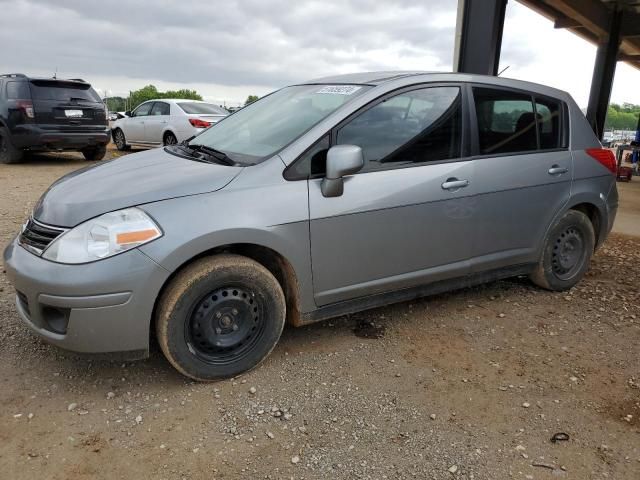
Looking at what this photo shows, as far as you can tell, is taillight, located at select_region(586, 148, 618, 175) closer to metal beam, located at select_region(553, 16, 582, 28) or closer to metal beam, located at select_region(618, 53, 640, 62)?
metal beam, located at select_region(553, 16, 582, 28)

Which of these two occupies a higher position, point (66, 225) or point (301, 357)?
point (66, 225)

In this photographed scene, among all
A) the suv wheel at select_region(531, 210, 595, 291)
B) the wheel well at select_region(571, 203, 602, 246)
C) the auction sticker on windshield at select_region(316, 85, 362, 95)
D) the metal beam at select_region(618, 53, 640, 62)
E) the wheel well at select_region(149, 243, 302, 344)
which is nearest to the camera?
the wheel well at select_region(149, 243, 302, 344)

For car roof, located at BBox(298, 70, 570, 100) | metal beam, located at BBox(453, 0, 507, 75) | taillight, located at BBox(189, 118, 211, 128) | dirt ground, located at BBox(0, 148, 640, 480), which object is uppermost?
metal beam, located at BBox(453, 0, 507, 75)

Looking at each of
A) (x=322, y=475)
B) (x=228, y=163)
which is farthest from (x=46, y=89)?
(x=322, y=475)

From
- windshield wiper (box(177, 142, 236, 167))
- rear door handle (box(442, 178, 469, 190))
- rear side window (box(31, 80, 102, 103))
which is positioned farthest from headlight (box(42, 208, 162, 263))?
rear side window (box(31, 80, 102, 103))

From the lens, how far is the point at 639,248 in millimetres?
5805

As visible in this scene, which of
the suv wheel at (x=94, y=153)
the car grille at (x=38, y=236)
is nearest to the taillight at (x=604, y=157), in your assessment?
the car grille at (x=38, y=236)

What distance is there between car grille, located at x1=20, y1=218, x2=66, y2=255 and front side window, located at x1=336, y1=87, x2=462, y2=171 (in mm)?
1609

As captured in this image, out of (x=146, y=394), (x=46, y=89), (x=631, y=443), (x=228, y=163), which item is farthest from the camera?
(x=46, y=89)

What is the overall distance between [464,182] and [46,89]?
9.25 meters

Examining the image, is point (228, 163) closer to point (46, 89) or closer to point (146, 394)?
point (146, 394)

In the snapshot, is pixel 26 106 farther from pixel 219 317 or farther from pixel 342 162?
pixel 342 162

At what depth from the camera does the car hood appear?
2570mm

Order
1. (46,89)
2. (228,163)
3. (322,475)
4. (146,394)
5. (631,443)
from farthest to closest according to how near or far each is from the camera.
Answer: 1. (46,89)
2. (228,163)
3. (146,394)
4. (631,443)
5. (322,475)
